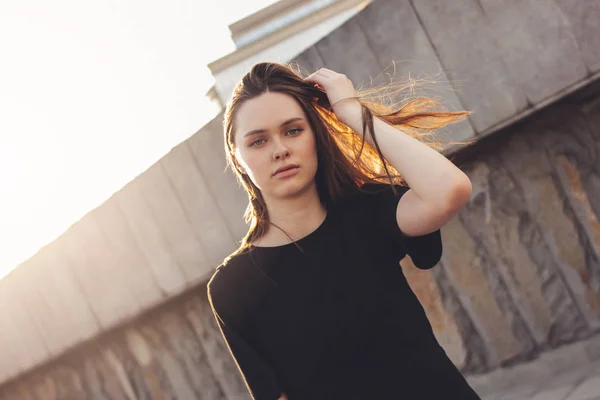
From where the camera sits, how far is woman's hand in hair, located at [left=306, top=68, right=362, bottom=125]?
163 cm

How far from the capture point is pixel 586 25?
2680 mm

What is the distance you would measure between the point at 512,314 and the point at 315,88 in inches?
75.9

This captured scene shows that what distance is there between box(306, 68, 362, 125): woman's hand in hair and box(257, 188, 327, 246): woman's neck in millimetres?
233

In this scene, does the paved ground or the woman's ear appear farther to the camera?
the paved ground

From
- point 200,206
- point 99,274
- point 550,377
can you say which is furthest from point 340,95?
point 99,274

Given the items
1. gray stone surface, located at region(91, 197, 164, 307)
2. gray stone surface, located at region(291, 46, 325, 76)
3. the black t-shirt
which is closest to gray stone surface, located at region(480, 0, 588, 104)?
gray stone surface, located at region(291, 46, 325, 76)

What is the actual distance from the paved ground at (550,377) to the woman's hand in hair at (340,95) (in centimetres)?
178

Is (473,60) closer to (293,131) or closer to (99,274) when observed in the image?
(293,131)

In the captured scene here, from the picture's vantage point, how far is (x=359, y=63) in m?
3.19

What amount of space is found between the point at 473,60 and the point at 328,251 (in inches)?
65.6

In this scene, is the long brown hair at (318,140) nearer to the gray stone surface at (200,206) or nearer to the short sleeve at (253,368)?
the short sleeve at (253,368)

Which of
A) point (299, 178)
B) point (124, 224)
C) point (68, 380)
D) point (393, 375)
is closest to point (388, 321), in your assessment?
point (393, 375)

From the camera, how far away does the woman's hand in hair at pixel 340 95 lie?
5.35 feet

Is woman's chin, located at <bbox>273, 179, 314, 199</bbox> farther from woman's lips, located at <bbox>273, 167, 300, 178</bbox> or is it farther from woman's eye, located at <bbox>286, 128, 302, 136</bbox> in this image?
woman's eye, located at <bbox>286, 128, 302, 136</bbox>
